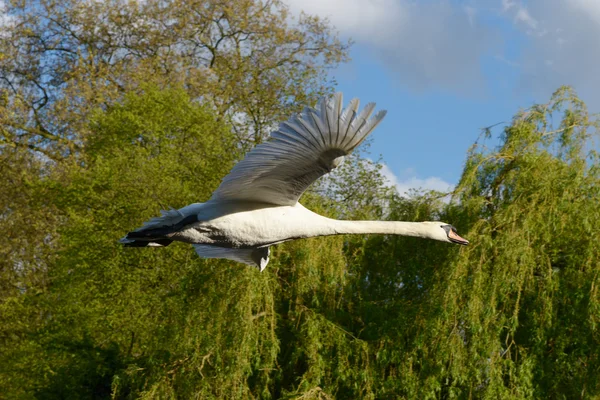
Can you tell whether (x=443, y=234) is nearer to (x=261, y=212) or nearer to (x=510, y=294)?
(x=261, y=212)

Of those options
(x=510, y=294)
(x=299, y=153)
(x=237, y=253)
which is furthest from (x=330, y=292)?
(x=299, y=153)

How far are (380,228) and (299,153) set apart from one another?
48.3 inches

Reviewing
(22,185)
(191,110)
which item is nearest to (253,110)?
(191,110)

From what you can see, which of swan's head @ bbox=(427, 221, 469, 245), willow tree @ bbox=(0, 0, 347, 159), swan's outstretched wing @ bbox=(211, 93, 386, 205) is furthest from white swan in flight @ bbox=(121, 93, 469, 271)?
willow tree @ bbox=(0, 0, 347, 159)

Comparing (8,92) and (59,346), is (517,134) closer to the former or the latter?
(59,346)

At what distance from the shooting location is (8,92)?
2539cm

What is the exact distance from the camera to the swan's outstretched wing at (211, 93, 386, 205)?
5984mm

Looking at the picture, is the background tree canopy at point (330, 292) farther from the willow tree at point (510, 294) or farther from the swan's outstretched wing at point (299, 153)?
the swan's outstretched wing at point (299, 153)

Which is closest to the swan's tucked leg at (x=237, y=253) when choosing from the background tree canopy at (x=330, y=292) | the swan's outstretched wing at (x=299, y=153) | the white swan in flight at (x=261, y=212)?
the white swan in flight at (x=261, y=212)

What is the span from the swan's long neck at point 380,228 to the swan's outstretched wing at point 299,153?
1.42 feet

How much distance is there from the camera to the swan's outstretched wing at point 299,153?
598cm

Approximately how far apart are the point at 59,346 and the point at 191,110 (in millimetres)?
6473

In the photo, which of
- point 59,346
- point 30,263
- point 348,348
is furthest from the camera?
point 30,263

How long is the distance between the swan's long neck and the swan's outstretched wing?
1.42 ft
